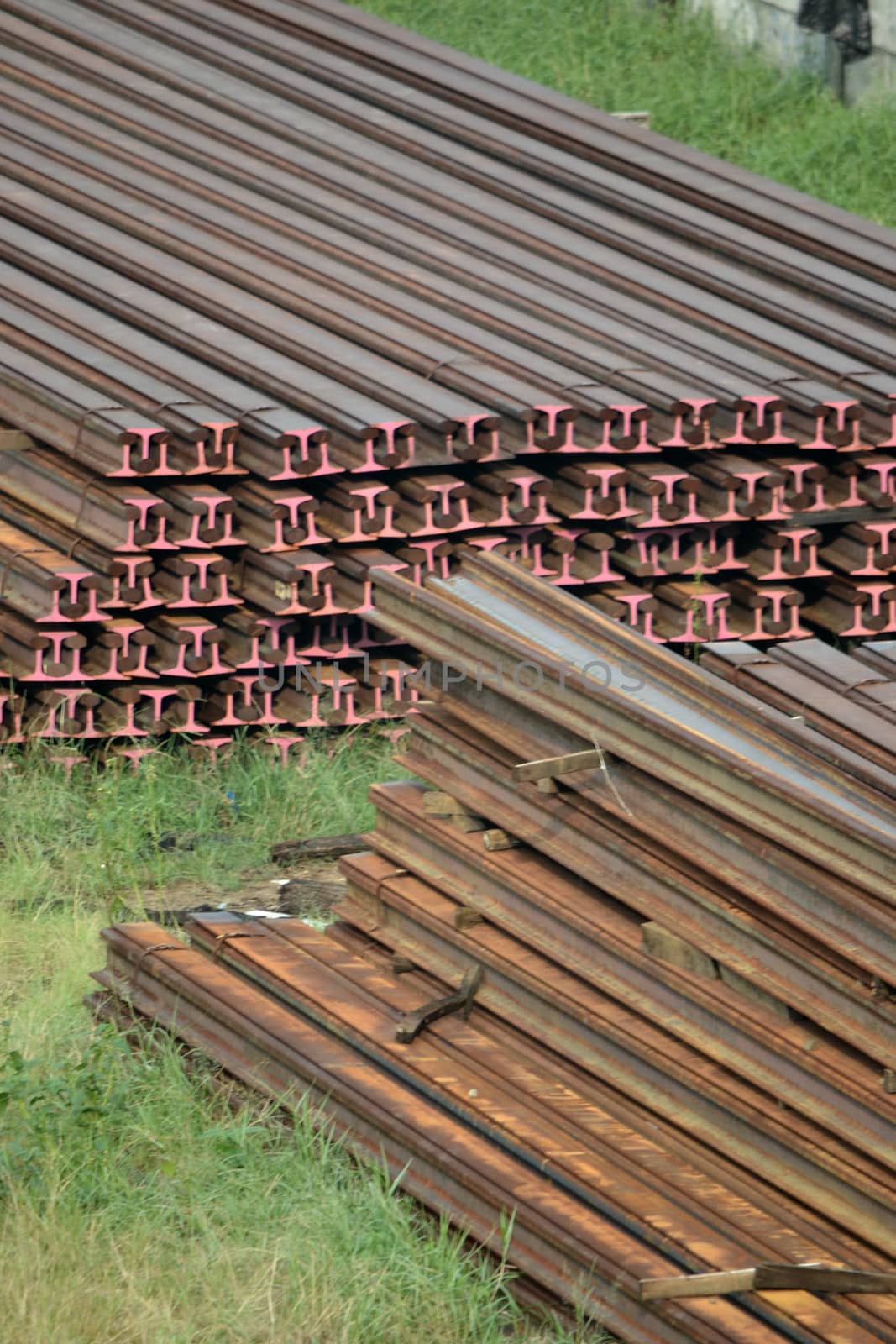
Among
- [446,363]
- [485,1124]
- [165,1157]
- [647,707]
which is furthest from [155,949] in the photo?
[446,363]

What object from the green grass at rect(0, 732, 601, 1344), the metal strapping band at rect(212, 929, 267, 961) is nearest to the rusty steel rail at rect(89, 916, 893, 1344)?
the metal strapping band at rect(212, 929, 267, 961)

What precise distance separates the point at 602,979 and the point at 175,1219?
1.21 metres

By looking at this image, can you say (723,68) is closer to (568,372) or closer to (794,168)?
(794,168)

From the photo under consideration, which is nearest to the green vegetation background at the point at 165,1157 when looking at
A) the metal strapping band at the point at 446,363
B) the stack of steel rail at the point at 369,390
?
the stack of steel rail at the point at 369,390

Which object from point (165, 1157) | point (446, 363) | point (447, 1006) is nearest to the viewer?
point (165, 1157)

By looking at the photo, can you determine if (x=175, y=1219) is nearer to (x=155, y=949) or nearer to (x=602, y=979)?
(x=155, y=949)

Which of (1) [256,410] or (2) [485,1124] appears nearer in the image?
(2) [485,1124]

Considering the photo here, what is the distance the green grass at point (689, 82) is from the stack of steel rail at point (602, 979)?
24.5 feet

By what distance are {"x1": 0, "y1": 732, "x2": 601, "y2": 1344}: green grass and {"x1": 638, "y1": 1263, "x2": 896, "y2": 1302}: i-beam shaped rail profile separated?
1.43 feet

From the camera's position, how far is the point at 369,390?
7.78 metres

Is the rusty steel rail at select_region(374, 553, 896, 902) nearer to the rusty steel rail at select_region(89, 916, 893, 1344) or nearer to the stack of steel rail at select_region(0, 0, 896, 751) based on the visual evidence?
the rusty steel rail at select_region(89, 916, 893, 1344)

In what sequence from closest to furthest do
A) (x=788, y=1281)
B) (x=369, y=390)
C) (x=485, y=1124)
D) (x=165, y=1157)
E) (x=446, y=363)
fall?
(x=788, y=1281)
(x=485, y=1124)
(x=165, y=1157)
(x=369, y=390)
(x=446, y=363)

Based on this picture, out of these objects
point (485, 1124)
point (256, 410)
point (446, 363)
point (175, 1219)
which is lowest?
point (175, 1219)

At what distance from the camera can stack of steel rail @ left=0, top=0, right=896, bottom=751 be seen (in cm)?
745
